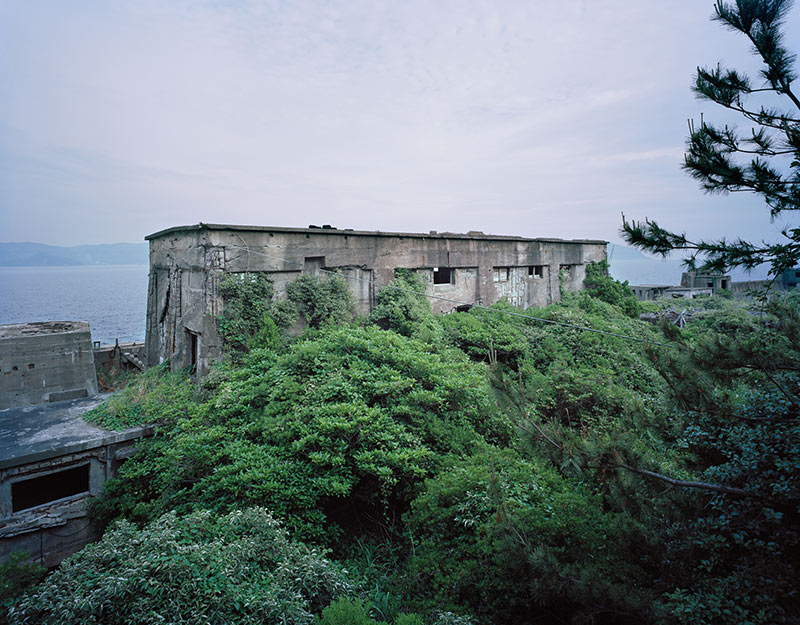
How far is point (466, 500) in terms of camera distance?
509 centimetres

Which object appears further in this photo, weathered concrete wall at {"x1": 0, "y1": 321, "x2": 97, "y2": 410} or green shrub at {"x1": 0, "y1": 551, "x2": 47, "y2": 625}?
weathered concrete wall at {"x1": 0, "y1": 321, "x2": 97, "y2": 410}

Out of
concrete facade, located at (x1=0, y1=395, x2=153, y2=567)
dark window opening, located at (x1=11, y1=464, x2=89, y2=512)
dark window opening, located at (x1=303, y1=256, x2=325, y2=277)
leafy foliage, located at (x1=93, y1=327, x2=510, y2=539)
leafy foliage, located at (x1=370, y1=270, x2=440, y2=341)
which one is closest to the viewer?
leafy foliage, located at (x1=93, y1=327, x2=510, y2=539)

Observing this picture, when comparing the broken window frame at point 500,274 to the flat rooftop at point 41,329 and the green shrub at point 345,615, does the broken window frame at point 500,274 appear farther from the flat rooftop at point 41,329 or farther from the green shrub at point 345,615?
the flat rooftop at point 41,329

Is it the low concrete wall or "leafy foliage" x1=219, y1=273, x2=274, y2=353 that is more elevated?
"leafy foliage" x1=219, y1=273, x2=274, y2=353

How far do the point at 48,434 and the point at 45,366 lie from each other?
3821 mm

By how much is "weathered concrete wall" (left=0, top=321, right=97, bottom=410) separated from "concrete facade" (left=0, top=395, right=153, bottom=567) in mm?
2036

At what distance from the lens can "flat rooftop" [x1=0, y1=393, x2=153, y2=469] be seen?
808 centimetres

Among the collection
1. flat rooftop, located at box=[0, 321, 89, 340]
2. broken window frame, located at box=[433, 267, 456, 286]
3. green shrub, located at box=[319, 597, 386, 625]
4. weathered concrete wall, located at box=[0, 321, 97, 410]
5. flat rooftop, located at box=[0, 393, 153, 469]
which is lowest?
flat rooftop, located at box=[0, 393, 153, 469]

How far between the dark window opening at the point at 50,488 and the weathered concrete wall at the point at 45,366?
8.47 feet

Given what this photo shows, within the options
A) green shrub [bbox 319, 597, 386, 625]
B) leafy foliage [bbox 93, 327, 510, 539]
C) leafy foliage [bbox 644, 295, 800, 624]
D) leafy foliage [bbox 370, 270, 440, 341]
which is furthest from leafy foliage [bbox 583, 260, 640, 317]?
green shrub [bbox 319, 597, 386, 625]

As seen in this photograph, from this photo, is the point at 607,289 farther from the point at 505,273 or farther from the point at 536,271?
the point at 505,273

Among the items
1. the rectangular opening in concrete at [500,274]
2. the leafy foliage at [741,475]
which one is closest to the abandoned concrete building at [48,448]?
the leafy foliage at [741,475]

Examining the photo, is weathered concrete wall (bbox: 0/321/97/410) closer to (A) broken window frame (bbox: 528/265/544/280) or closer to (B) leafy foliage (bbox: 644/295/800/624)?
(B) leafy foliage (bbox: 644/295/800/624)

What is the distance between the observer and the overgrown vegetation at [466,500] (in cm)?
329
